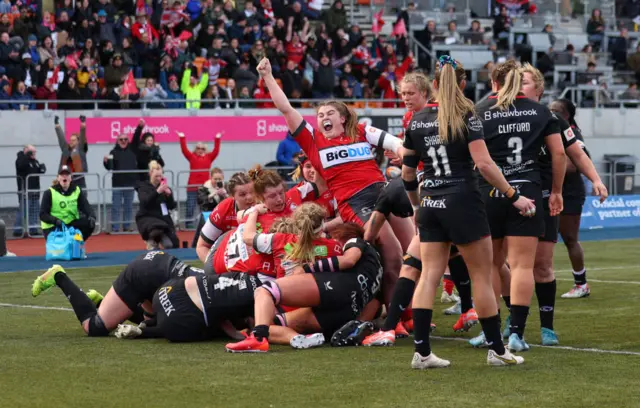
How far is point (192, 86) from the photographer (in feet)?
86.4

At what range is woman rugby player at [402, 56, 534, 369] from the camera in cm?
764

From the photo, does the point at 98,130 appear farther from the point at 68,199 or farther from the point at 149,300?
the point at 149,300

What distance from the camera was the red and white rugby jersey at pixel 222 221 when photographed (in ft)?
35.9

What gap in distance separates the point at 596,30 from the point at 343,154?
28.0 metres

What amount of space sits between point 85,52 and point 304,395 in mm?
19571

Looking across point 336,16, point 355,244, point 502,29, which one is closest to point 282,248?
point 355,244

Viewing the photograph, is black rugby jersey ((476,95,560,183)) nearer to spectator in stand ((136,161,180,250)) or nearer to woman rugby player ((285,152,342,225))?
woman rugby player ((285,152,342,225))

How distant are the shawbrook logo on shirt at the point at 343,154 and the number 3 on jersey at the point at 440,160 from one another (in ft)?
7.89

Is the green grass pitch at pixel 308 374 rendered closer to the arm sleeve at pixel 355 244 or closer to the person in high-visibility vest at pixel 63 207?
the arm sleeve at pixel 355 244

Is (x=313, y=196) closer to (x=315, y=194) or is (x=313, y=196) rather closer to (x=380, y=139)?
(x=315, y=194)

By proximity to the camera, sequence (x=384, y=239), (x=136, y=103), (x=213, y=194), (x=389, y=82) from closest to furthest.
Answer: (x=384, y=239) < (x=213, y=194) < (x=136, y=103) < (x=389, y=82)

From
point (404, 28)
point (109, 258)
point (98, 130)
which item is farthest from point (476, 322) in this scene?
point (404, 28)

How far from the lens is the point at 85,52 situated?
25234 mm

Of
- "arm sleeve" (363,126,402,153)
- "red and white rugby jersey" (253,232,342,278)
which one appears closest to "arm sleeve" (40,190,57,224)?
"arm sleeve" (363,126,402,153)
